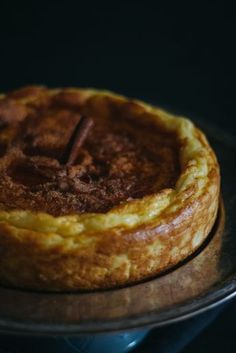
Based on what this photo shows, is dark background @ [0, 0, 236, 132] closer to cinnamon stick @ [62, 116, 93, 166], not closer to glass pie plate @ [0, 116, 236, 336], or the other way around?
cinnamon stick @ [62, 116, 93, 166]

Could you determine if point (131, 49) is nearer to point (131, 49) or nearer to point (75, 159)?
point (131, 49)

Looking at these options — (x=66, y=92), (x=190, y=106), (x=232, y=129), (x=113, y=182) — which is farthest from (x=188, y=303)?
(x=190, y=106)

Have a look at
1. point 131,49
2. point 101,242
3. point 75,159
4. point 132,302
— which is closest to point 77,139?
point 75,159

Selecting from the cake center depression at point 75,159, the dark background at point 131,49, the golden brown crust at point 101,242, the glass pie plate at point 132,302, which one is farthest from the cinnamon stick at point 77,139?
the dark background at point 131,49

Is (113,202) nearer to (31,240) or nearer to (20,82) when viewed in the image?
(31,240)

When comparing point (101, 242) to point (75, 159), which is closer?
point (101, 242)

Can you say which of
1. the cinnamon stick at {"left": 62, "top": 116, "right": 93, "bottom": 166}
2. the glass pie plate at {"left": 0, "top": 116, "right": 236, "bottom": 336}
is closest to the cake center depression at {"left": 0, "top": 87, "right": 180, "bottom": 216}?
the cinnamon stick at {"left": 62, "top": 116, "right": 93, "bottom": 166}
